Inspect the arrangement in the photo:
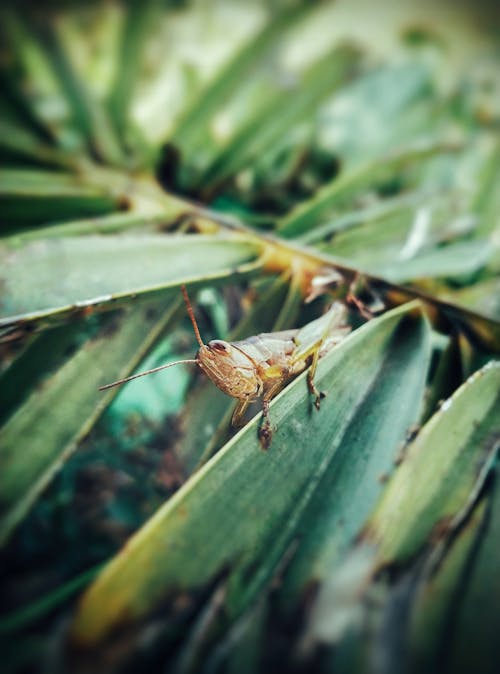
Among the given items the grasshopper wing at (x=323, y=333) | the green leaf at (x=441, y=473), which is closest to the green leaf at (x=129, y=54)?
the grasshopper wing at (x=323, y=333)

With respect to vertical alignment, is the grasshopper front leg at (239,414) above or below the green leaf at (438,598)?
above


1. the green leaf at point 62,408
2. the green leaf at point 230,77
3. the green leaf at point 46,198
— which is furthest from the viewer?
the green leaf at point 230,77

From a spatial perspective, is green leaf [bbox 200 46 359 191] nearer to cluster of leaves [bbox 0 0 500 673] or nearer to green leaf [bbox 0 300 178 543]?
cluster of leaves [bbox 0 0 500 673]

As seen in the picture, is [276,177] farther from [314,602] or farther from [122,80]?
[314,602]

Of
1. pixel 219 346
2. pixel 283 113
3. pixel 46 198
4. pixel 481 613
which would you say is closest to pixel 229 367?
pixel 219 346

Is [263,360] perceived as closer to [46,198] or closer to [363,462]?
[363,462]

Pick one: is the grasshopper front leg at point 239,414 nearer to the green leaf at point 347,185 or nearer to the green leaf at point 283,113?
the green leaf at point 347,185
